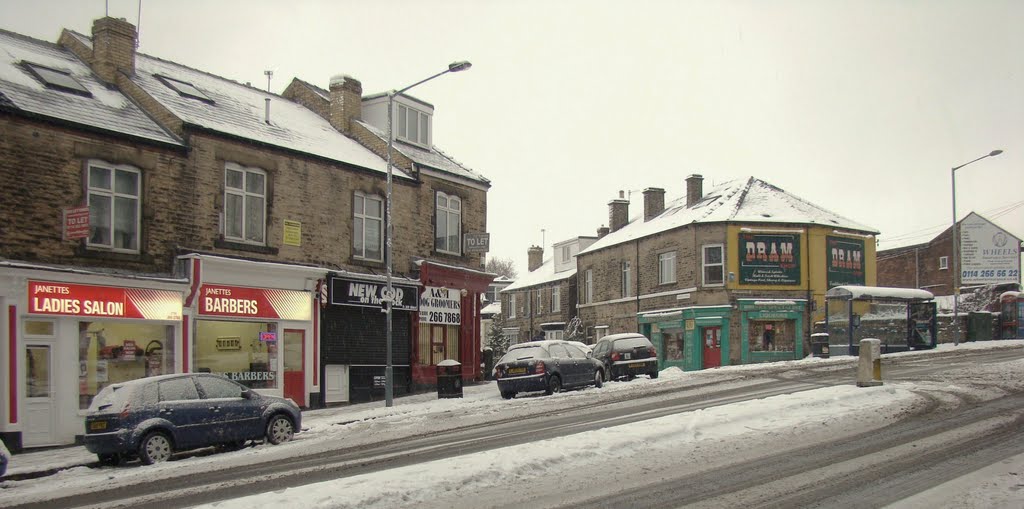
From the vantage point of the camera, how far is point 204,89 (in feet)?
84.1

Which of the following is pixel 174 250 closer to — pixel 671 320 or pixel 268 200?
pixel 268 200

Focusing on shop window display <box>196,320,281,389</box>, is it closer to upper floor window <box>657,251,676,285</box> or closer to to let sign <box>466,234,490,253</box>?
to let sign <box>466,234,490,253</box>

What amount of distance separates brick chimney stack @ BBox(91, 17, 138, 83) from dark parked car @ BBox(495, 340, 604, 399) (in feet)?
43.0

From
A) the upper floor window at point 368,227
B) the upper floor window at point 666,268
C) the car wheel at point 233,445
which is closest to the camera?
the car wheel at point 233,445

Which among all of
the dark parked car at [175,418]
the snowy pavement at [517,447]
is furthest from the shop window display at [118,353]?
the dark parked car at [175,418]

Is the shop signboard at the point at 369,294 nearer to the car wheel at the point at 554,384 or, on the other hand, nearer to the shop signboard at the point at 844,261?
the car wheel at the point at 554,384

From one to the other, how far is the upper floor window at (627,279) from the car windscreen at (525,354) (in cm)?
2340

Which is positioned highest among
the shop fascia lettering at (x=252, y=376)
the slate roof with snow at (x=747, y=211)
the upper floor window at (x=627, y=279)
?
the slate roof with snow at (x=747, y=211)

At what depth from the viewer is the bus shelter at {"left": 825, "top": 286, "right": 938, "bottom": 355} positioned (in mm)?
34594

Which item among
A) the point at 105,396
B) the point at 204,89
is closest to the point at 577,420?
the point at 105,396

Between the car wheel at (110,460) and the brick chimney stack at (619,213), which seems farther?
the brick chimney stack at (619,213)

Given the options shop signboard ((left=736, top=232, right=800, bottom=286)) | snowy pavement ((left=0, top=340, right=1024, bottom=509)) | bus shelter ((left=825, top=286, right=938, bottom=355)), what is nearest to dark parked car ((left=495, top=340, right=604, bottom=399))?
snowy pavement ((left=0, top=340, right=1024, bottom=509))

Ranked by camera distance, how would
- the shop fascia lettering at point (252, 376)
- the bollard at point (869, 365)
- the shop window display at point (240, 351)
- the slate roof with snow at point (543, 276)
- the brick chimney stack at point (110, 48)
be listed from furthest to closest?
the slate roof with snow at point (543, 276)
the brick chimney stack at point (110, 48)
the shop fascia lettering at point (252, 376)
the shop window display at point (240, 351)
the bollard at point (869, 365)

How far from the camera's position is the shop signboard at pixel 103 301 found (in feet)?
57.0
